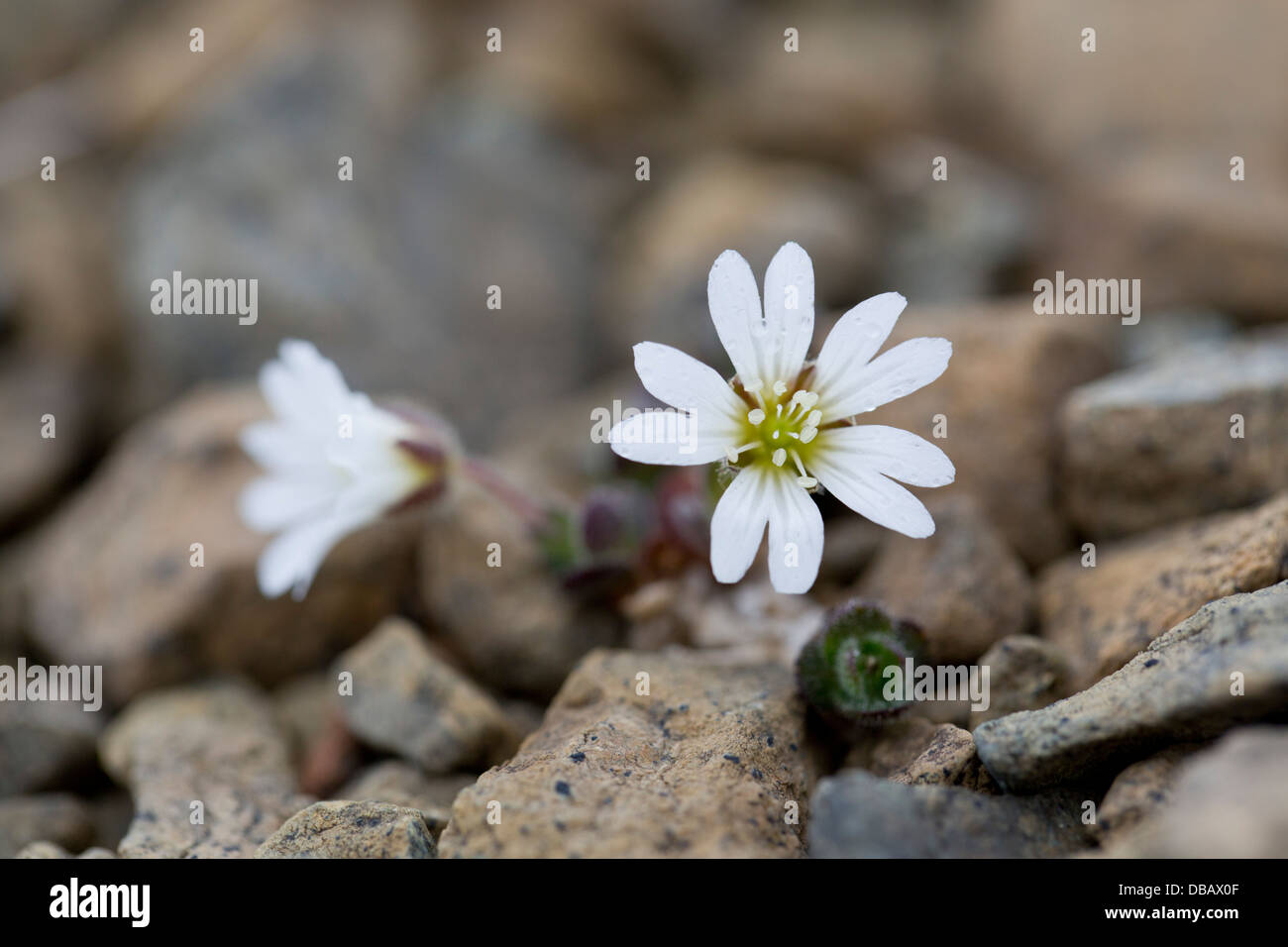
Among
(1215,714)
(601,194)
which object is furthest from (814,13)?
(1215,714)

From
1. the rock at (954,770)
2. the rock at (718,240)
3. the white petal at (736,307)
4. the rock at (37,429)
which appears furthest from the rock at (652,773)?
the rock at (37,429)

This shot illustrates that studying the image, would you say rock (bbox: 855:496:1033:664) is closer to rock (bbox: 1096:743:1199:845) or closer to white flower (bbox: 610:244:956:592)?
white flower (bbox: 610:244:956:592)

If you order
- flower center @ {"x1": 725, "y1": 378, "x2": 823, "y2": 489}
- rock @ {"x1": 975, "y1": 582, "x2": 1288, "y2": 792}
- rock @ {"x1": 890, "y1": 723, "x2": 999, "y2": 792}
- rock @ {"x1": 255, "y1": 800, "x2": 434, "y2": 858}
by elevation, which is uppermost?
flower center @ {"x1": 725, "y1": 378, "x2": 823, "y2": 489}

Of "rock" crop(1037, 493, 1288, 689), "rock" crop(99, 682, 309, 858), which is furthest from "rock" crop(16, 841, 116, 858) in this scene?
"rock" crop(1037, 493, 1288, 689)

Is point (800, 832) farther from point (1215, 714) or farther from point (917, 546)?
point (917, 546)

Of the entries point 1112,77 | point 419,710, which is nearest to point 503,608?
point 419,710

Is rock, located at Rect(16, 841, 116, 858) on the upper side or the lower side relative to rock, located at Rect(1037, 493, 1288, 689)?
lower
